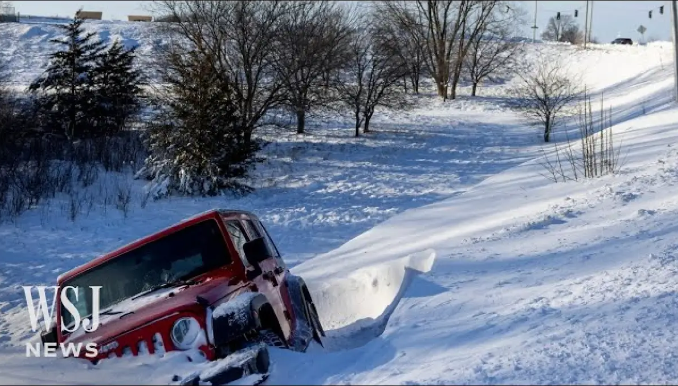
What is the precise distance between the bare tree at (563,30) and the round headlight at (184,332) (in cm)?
9279

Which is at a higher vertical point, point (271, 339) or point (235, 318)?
point (235, 318)

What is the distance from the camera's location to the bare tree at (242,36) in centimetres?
2516

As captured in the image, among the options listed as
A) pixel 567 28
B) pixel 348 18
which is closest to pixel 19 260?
pixel 348 18

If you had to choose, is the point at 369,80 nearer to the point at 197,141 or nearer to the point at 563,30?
the point at 197,141

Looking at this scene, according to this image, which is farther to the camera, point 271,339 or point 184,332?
point 271,339

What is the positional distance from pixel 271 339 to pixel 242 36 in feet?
71.2

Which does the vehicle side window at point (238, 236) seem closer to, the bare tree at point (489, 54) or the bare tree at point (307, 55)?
the bare tree at point (307, 55)

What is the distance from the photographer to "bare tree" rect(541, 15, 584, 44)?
9412cm

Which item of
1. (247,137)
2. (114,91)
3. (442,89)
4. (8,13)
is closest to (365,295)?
(247,137)

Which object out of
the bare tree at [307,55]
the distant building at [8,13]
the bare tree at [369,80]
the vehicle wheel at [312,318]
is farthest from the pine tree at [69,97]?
the distant building at [8,13]

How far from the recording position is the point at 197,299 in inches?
193

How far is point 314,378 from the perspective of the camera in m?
4.57

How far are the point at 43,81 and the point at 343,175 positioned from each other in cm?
1278

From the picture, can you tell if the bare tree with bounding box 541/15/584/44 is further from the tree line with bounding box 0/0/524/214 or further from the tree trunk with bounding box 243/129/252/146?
the tree trunk with bounding box 243/129/252/146
